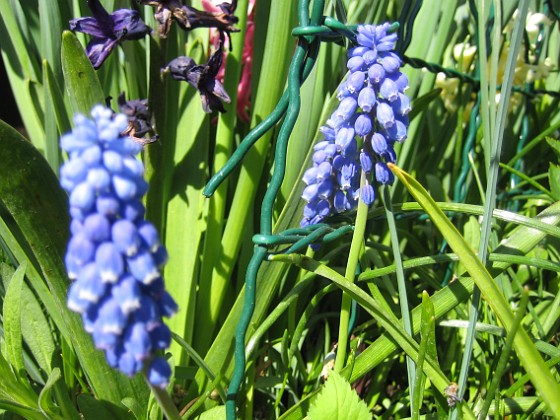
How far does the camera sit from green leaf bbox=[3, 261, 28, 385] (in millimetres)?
1119

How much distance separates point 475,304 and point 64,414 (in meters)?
0.82

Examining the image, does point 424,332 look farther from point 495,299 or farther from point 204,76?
point 204,76

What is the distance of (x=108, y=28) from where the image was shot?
133 cm

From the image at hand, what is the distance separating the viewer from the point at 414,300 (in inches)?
68.4

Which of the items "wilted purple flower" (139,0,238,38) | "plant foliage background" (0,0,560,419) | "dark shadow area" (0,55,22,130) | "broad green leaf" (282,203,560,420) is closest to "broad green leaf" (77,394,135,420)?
"plant foliage background" (0,0,560,419)

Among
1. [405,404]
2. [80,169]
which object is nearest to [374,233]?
[405,404]

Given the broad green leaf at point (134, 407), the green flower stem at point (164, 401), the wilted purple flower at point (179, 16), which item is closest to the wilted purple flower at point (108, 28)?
the wilted purple flower at point (179, 16)

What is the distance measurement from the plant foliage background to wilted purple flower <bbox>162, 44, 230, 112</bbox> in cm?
5

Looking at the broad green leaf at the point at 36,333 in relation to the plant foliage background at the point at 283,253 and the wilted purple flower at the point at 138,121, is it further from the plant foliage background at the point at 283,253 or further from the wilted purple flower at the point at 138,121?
the wilted purple flower at the point at 138,121

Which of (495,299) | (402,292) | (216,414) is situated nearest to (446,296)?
(402,292)

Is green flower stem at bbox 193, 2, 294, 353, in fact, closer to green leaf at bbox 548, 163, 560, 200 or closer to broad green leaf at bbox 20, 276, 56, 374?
broad green leaf at bbox 20, 276, 56, 374

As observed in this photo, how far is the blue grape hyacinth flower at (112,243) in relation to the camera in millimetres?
611

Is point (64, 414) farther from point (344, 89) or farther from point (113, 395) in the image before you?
point (344, 89)

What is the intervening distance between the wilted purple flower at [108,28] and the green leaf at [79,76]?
4.6 inches
